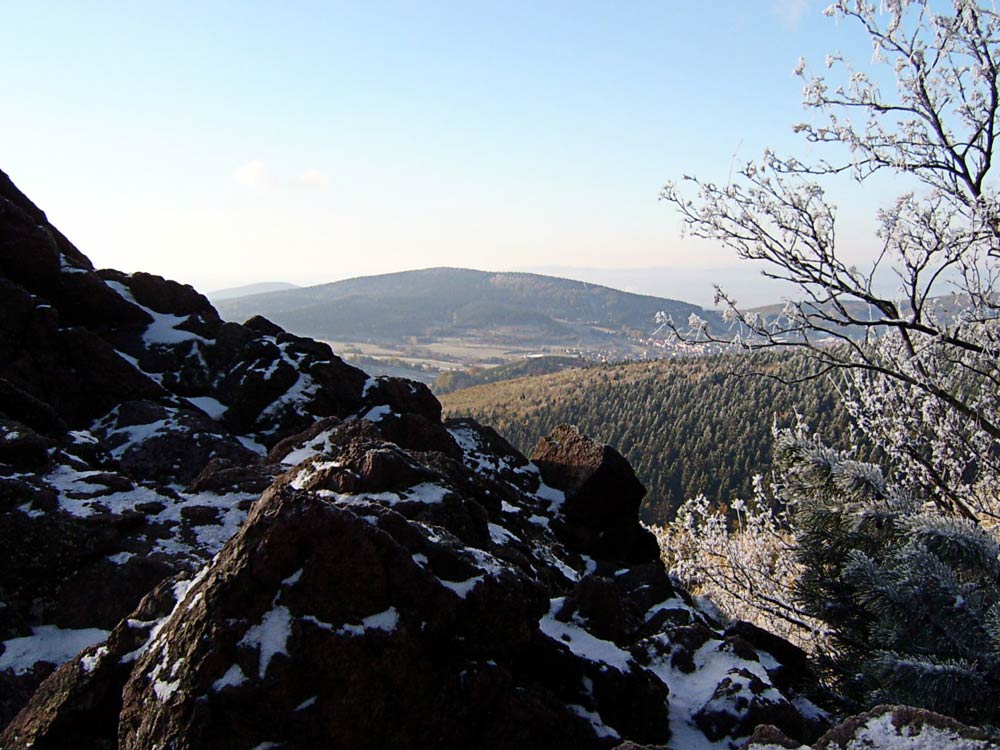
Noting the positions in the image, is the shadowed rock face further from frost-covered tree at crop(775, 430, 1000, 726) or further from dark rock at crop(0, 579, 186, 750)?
frost-covered tree at crop(775, 430, 1000, 726)

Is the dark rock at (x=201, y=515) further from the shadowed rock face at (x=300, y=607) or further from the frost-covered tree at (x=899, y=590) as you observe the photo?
the frost-covered tree at (x=899, y=590)

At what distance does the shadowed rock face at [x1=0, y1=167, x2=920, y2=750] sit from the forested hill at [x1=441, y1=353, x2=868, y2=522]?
95.2 metres

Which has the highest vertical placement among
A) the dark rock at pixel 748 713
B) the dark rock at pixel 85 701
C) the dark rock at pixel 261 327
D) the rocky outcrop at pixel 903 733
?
the dark rock at pixel 261 327

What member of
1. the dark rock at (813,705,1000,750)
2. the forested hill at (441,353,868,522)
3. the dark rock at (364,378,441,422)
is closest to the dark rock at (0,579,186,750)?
the dark rock at (813,705,1000,750)

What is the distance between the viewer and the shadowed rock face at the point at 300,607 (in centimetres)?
646

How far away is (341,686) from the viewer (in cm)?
645

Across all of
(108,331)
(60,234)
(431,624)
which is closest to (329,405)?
(108,331)

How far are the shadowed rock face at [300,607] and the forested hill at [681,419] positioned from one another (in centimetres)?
9524

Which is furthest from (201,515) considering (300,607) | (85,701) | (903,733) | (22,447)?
(903,733)

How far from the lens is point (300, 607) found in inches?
264

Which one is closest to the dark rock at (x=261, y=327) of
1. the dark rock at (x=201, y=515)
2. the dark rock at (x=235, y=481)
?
the dark rock at (x=235, y=481)

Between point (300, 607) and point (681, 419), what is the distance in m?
152

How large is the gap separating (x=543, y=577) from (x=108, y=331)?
948 inches

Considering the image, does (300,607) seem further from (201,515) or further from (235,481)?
(235,481)
